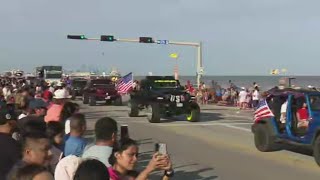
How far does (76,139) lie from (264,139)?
29.2 ft

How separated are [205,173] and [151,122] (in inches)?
500

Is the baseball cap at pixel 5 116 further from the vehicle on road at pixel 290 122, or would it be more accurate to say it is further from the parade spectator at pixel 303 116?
the parade spectator at pixel 303 116

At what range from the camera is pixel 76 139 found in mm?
6281

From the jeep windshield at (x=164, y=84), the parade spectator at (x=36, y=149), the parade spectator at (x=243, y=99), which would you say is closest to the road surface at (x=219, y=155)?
the jeep windshield at (x=164, y=84)

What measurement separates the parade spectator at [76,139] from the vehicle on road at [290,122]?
23.3 ft

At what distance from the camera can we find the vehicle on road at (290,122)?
12.7 meters

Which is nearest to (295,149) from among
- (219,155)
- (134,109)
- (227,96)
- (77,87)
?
(219,155)

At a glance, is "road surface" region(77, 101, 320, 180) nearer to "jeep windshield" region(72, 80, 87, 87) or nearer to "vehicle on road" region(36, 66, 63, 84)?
"jeep windshield" region(72, 80, 87, 87)

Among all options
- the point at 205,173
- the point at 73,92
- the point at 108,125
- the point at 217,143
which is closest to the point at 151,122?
the point at 217,143

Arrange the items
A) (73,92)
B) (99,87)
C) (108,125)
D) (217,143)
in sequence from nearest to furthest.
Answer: (108,125), (217,143), (99,87), (73,92)

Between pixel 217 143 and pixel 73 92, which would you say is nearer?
pixel 217 143

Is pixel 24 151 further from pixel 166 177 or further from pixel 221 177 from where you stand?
pixel 221 177

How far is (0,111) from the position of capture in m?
6.62

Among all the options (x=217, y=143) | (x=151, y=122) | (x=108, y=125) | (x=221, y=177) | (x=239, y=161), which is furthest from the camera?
(x=151, y=122)
